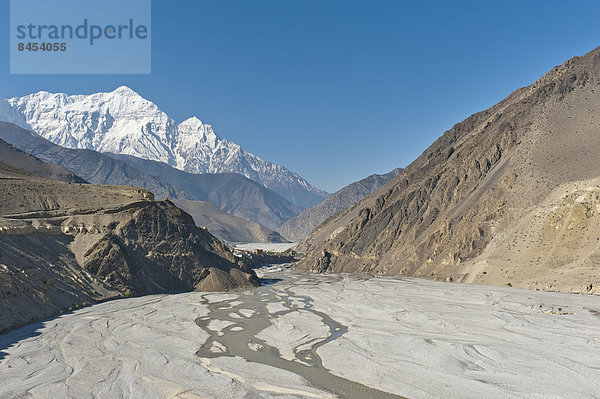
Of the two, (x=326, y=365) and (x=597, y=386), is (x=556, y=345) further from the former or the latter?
(x=326, y=365)

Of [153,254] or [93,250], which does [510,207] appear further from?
[93,250]

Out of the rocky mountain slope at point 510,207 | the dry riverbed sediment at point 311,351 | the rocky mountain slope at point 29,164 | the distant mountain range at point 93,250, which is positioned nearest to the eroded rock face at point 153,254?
the distant mountain range at point 93,250

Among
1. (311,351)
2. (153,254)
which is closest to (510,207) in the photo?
(311,351)

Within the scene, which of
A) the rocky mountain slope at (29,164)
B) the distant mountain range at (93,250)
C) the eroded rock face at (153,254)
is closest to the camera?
the distant mountain range at (93,250)

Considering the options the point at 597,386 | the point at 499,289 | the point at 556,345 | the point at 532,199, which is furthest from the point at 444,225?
the point at 597,386

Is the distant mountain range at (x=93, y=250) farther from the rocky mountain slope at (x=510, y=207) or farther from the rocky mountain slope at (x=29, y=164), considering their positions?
the rocky mountain slope at (x=29, y=164)

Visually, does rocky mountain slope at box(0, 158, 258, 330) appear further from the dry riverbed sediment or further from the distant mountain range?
the dry riverbed sediment

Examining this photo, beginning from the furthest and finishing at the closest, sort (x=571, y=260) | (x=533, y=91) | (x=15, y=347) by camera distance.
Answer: (x=533, y=91) → (x=571, y=260) → (x=15, y=347)
